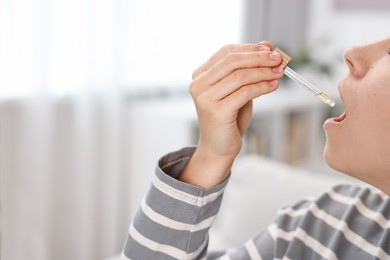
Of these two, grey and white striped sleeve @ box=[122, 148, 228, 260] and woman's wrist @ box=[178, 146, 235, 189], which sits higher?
woman's wrist @ box=[178, 146, 235, 189]

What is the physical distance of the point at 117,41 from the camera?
2451mm

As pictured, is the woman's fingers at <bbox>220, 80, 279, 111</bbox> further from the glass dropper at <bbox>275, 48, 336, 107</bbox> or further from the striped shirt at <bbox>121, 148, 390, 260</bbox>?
the striped shirt at <bbox>121, 148, 390, 260</bbox>

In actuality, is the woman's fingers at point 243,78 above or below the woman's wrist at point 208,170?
above

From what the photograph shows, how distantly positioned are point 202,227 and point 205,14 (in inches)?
78.3

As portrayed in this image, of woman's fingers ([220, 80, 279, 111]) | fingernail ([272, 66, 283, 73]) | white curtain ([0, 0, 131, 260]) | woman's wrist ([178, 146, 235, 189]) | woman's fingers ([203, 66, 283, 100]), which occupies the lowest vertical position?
Result: white curtain ([0, 0, 131, 260])

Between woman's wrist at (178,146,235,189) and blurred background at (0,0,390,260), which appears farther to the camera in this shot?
blurred background at (0,0,390,260)

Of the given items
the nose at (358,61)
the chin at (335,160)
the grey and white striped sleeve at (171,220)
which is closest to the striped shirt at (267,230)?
the grey and white striped sleeve at (171,220)

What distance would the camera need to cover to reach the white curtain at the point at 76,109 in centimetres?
217

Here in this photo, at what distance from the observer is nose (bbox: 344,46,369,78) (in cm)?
94

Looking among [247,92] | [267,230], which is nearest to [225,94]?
[247,92]

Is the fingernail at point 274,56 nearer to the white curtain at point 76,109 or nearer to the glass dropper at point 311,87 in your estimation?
the glass dropper at point 311,87

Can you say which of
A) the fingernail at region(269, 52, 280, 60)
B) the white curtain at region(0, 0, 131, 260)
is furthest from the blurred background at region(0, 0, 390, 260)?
the fingernail at region(269, 52, 280, 60)

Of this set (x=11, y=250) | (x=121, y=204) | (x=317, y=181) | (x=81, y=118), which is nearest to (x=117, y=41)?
(x=81, y=118)

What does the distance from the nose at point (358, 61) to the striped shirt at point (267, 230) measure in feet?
0.84
